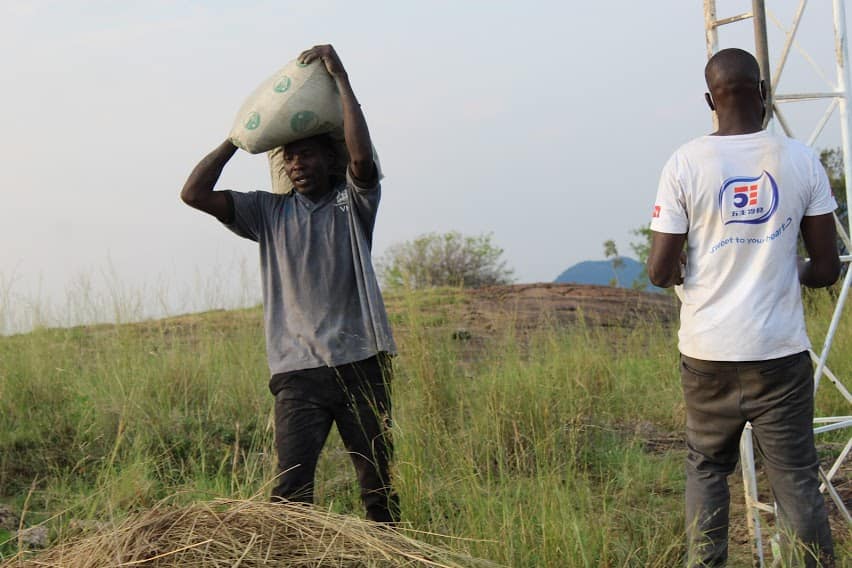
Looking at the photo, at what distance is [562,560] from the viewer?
3311 millimetres

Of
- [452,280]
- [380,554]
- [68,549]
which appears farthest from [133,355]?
[452,280]

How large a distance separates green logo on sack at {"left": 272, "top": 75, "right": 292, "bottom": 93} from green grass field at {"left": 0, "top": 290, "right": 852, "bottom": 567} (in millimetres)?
1504

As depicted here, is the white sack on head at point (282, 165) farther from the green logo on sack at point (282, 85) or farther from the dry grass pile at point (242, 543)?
the dry grass pile at point (242, 543)

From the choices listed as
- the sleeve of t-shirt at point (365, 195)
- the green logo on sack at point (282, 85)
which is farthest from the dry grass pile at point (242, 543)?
the green logo on sack at point (282, 85)

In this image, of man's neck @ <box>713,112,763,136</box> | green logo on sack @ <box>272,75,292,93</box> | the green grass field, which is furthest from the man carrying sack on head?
man's neck @ <box>713,112,763,136</box>

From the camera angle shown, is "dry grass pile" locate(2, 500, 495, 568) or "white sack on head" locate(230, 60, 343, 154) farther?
"white sack on head" locate(230, 60, 343, 154)

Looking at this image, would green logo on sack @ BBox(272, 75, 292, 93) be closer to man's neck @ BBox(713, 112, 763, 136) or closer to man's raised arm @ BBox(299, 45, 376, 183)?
man's raised arm @ BBox(299, 45, 376, 183)

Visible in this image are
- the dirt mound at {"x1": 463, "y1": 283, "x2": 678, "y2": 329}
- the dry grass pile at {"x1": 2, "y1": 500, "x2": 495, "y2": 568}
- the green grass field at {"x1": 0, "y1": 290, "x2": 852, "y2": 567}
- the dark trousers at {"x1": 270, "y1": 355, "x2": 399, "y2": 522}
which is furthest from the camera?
the dirt mound at {"x1": 463, "y1": 283, "x2": 678, "y2": 329}

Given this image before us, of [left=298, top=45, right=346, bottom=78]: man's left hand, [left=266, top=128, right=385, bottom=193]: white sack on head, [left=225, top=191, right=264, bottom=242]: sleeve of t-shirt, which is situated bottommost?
[left=225, top=191, right=264, bottom=242]: sleeve of t-shirt

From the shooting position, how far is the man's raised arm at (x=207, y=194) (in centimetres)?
365

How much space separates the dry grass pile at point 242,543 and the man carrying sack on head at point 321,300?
856 mm

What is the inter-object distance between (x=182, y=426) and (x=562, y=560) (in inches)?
143

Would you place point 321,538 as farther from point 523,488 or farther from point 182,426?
point 182,426

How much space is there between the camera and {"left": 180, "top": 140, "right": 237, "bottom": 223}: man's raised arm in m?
3.65
